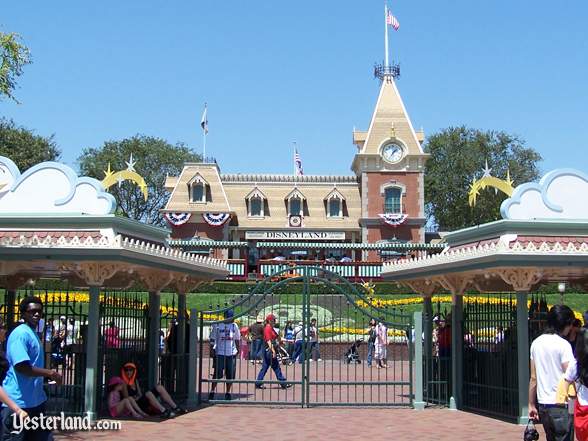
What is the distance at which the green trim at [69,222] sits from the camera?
12.1m

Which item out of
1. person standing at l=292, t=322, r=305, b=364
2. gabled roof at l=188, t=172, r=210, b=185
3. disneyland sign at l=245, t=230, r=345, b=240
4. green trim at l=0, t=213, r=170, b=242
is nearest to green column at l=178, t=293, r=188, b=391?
person standing at l=292, t=322, r=305, b=364

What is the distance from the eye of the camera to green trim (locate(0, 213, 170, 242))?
A: 39.5 feet

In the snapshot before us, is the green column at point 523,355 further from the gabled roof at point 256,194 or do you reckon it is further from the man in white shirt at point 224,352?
the gabled roof at point 256,194

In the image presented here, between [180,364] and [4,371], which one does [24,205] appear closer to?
[180,364]

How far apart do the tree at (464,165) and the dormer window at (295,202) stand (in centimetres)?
1358

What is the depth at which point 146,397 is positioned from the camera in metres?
13.0

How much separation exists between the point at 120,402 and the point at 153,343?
179 centimetres

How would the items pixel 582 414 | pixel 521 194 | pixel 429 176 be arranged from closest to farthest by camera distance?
pixel 582 414
pixel 521 194
pixel 429 176

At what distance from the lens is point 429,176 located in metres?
59.6

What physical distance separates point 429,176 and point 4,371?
5373 cm

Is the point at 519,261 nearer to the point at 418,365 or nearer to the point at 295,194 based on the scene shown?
the point at 418,365

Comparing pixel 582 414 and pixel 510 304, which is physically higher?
pixel 510 304

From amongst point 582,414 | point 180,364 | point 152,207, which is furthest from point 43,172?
point 152,207

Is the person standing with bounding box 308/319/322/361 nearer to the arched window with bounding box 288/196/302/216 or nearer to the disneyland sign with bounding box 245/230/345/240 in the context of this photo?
the disneyland sign with bounding box 245/230/345/240
